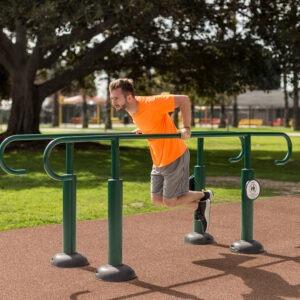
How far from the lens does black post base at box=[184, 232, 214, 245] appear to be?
241 inches

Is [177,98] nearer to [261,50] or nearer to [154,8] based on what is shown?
[154,8]

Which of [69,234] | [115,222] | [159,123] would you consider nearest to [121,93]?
[159,123]

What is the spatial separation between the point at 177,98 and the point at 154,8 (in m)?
12.0

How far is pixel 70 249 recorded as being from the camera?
17.4ft

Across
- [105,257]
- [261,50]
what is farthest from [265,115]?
[105,257]

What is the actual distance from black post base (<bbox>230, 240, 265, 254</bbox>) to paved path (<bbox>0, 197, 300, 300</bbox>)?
0.07 meters

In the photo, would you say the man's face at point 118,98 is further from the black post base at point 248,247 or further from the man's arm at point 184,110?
the black post base at point 248,247

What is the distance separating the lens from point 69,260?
205 inches

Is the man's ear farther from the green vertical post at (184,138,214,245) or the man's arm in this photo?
the green vertical post at (184,138,214,245)

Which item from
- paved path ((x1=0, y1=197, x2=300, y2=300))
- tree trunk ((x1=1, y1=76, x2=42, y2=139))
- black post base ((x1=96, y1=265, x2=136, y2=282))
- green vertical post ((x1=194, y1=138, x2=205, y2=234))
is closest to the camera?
paved path ((x1=0, y1=197, x2=300, y2=300))

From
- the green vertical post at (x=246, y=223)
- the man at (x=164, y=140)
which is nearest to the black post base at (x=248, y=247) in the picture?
the green vertical post at (x=246, y=223)

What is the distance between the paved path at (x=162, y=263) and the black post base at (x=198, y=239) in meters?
0.08

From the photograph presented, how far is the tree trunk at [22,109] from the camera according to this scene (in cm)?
2114

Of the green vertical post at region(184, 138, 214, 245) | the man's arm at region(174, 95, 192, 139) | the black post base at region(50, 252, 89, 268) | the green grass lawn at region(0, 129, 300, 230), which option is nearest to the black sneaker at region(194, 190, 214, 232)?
the green vertical post at region(184, 138, 214, 245)
